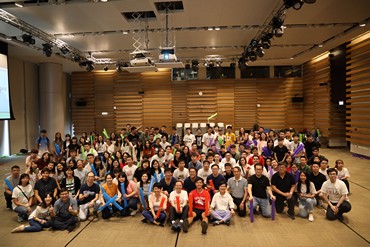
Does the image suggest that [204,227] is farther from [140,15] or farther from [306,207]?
[140,15]

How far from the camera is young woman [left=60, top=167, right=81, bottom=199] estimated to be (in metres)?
6.14

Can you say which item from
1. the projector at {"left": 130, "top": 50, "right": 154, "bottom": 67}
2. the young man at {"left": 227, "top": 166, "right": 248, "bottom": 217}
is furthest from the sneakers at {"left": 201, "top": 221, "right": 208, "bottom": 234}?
the projector at {"left": 130, "top": 50, "right": 154, "bottom": 67}

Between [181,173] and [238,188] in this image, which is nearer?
[238,188]

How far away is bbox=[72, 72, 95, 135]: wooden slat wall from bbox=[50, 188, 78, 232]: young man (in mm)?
12906

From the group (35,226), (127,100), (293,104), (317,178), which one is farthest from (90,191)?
(293,104)

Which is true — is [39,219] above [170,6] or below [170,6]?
below

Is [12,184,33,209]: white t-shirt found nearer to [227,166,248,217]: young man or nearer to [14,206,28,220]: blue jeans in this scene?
[14,206,28,220]: blue jeans

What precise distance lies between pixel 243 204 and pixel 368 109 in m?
8.08

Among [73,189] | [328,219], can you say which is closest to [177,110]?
[73,189]

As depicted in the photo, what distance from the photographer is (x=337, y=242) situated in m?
4.36

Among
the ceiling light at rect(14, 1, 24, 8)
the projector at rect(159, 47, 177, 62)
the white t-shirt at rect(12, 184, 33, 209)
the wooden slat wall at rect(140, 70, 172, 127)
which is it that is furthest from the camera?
the wooden slat wall at rect(140, 70, 172, 127)

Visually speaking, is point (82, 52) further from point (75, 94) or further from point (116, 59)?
point (75, 94)

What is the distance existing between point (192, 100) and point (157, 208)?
A: 12.0 m

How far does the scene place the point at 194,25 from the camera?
8750 millimetres
